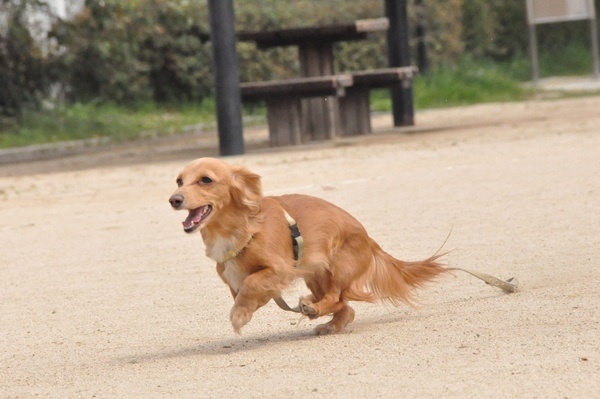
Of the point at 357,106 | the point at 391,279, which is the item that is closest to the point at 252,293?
the point at 391,279

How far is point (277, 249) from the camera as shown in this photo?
489 cm

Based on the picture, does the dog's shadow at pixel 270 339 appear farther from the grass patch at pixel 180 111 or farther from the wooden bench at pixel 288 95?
the grass patch at pixel 180 111

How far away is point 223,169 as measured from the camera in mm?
4836

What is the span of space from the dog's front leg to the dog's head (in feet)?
0.88

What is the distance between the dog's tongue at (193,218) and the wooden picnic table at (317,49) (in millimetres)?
9115

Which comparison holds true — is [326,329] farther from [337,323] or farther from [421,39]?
[421,39]

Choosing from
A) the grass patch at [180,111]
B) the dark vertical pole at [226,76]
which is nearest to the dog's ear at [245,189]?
the dark vertical pole at [226,76]

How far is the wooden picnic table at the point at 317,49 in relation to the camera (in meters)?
13.9

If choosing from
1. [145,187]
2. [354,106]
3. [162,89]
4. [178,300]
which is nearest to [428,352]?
[178,300]

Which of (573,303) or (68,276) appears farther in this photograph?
(68,276)

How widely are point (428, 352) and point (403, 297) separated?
85 cm

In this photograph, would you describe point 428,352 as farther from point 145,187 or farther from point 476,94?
point 476,94

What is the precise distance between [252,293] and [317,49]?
9903 millimetres

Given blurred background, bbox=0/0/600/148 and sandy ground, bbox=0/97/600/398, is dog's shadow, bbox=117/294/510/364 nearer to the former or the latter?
sandy ground, bbox=0/97/600/398
